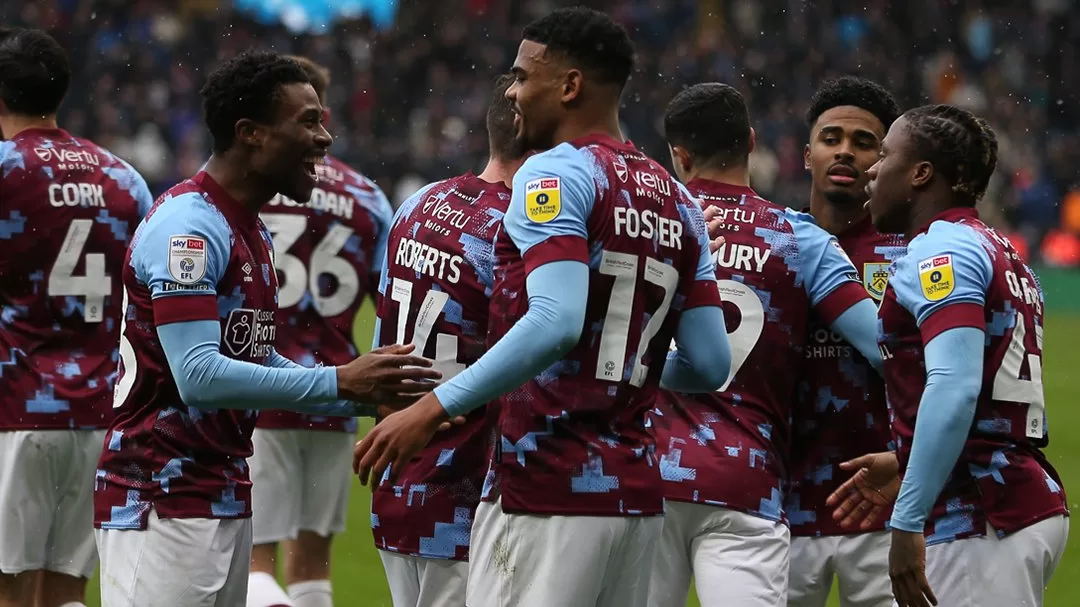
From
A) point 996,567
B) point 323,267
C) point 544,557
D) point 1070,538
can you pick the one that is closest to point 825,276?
point 996,567

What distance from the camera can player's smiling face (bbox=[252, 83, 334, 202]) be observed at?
4.86 metres

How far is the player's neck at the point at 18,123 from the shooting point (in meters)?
6.60

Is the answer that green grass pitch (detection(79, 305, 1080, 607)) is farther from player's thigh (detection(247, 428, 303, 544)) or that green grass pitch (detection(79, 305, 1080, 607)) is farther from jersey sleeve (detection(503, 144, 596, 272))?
jersey sleeve (detection(503, 144, 596, 272))

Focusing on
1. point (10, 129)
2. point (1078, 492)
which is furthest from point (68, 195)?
point (1078, 492)

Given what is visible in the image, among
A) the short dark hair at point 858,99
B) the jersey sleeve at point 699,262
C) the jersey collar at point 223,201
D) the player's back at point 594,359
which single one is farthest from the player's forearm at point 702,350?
the short dark hair at point 858,99

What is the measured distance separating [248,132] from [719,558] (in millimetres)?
2069

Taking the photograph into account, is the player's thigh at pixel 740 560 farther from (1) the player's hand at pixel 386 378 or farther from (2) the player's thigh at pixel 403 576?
(1) the player's hand at pixel 386 378

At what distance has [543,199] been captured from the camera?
4.04 meters

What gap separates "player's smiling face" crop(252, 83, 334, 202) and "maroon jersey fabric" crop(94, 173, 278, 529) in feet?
0.56

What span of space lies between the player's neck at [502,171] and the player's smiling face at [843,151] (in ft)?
4.21

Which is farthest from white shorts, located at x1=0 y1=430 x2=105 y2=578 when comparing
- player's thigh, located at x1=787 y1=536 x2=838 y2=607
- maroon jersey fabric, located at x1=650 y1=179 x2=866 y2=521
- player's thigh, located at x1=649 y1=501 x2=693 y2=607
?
player's thigh, located at x1=787 y1=536 x2=838 y2=607

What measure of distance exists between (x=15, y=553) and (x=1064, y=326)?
19.9 meters

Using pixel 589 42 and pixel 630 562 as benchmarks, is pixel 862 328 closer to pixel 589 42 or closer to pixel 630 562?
pixel 630 562

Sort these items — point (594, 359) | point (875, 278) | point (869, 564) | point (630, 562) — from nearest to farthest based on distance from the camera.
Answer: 1. point (594, 359)
2. point (630, 562)
3. point (869, 564)
4. point (875, 278)
